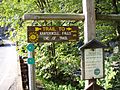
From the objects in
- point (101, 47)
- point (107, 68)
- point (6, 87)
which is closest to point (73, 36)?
point (101, 47)

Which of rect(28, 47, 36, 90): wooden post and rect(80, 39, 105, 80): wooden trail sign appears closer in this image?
rect(80, 39, 105, 80): wooden trail sign

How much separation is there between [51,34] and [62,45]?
3119mm

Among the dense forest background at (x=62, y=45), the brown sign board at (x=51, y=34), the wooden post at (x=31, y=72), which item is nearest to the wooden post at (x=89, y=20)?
the brown sign board at (x=51, y=34)

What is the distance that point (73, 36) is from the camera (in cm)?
537

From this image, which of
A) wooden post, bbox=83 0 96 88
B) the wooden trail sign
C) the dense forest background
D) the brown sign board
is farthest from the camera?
the dense forest background

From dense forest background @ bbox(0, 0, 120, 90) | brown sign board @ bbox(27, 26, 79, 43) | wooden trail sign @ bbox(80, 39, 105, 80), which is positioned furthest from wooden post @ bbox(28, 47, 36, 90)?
dense forest background @ bbox(0, 0, 120, 90)

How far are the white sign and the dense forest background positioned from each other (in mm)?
2269

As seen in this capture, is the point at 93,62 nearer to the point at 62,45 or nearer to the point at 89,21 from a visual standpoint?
the point at 89,21

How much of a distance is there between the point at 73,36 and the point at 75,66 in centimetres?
317

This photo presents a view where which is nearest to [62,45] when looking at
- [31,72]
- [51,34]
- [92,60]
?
[31,72]

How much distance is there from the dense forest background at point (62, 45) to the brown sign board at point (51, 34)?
2022 mm

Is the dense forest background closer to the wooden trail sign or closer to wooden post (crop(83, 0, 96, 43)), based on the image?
wooden post (crop(83, 0, 96, 43))

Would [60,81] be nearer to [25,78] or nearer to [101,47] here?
[25,78]

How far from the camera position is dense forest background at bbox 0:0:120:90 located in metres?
7.76
